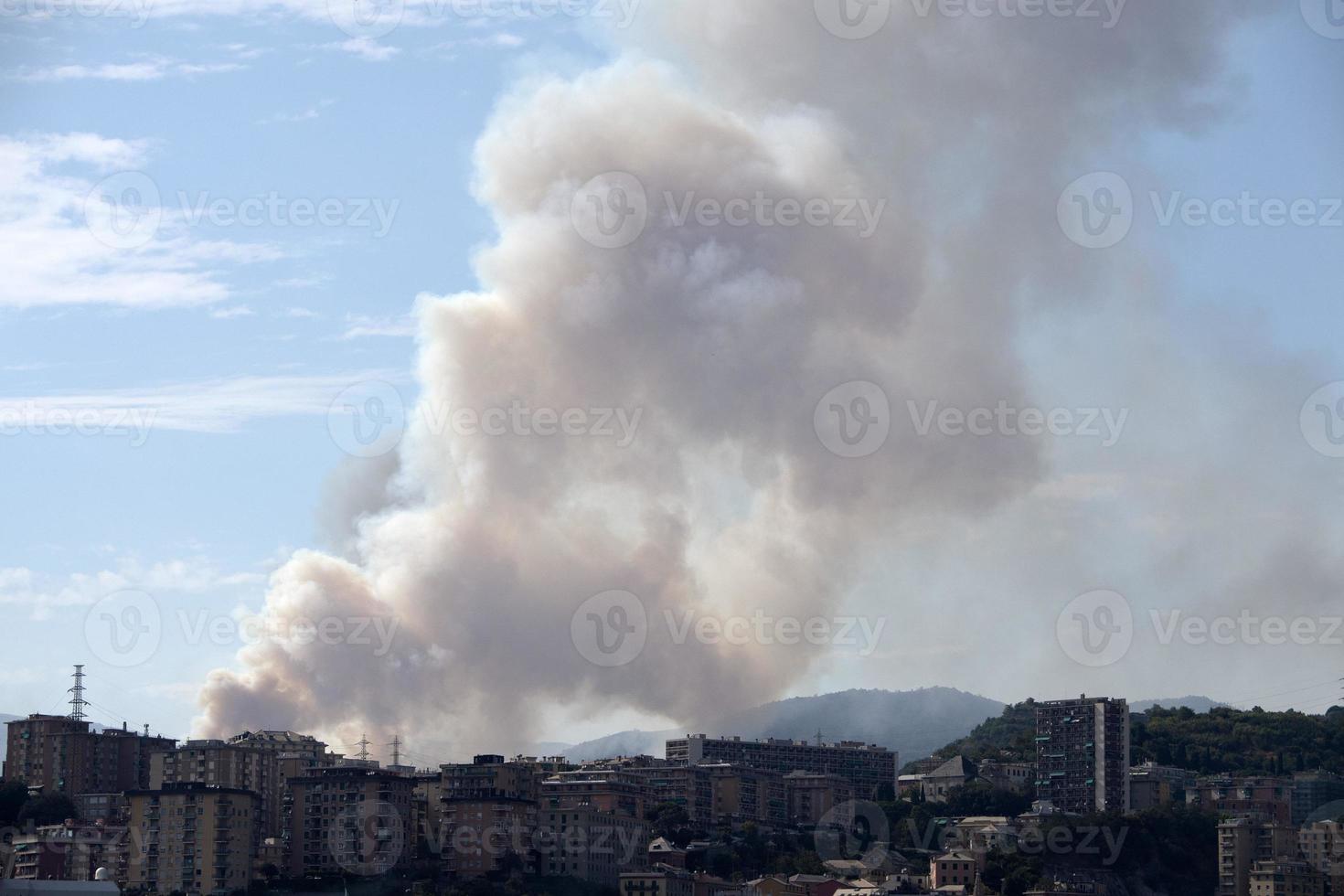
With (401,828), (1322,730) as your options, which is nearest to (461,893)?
(401,828)

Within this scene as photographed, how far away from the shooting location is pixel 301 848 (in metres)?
110

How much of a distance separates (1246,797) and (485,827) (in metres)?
54.6

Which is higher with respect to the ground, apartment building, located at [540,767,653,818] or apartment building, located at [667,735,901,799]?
apartment building, located at [667,735,901,799]

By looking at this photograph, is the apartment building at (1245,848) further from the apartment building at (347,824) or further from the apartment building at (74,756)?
the apartment building at (74,756)

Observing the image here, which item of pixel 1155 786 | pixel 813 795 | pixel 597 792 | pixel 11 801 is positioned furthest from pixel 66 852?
pixel 1155 786

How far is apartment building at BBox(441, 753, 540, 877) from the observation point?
10944 cm

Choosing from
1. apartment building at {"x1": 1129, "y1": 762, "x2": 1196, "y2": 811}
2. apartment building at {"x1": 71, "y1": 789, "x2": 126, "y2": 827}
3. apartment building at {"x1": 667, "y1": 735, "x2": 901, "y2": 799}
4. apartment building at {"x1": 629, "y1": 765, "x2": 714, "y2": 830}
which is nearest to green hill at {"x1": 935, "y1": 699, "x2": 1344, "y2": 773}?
apartment building at {"x1": 1129, "y1": 762, "x2": 1196, "y2": 811}

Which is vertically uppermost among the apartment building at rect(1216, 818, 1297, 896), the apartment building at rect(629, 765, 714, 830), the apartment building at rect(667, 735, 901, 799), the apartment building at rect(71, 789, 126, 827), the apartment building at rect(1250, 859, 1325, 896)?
the apartment building at rect(667, 735, 901, 799)

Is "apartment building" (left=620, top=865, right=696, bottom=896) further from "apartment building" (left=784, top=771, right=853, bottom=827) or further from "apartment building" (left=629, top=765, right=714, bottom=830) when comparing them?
"apartment building" (left=784, top=771, right=853, bottom=827)

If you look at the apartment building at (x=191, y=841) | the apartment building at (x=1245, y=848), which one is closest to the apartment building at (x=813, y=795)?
the apartment building at (x=1245, y=848)

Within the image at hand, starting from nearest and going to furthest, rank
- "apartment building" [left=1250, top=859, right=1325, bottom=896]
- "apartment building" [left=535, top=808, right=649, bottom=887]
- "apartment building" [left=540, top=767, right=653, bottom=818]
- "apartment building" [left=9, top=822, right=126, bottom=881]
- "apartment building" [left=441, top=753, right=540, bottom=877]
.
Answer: "apartment building" [left=9, top=822, right=126, bottom=881]
"apartment building" [left=441, top=753, right=540, bottom=877]
"apartment building" [left=535, top=808, right=649, bottom=887]
"apartment building" [left=1250, top=859, right=1325, bottom=896]
"apartment building" [left=540, top=767, right=653, bottom=818]

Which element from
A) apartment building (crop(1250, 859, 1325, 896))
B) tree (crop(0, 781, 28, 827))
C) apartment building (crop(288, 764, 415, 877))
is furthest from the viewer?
apartment building (crop(1250, 859, 1325, 896))

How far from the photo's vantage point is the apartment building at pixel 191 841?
341 feet

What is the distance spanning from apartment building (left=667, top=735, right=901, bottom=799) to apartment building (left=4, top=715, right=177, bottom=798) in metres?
39.9
